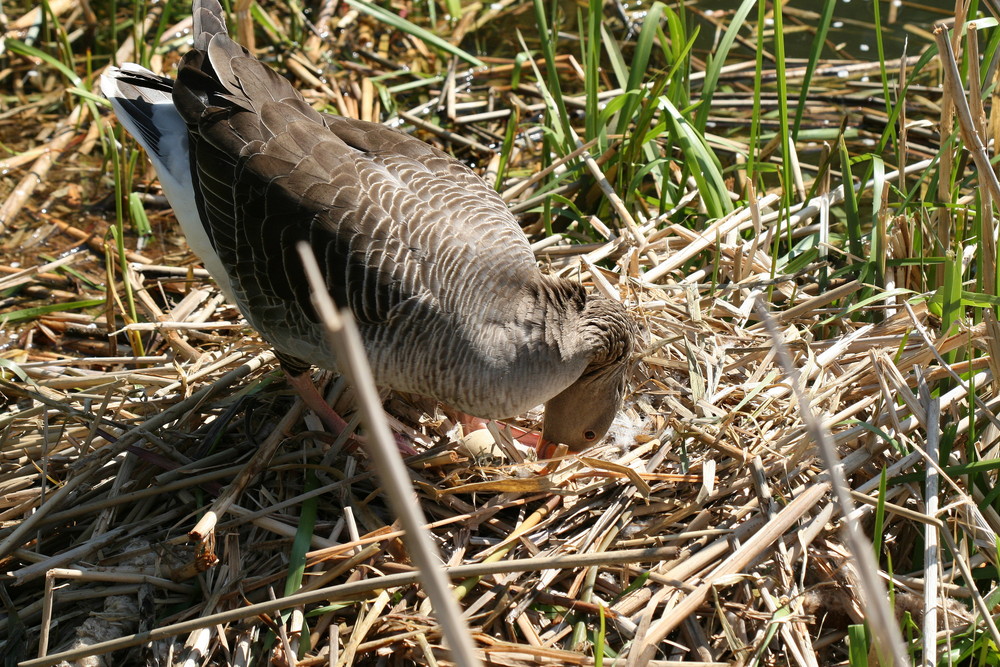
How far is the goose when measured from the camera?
165 inches

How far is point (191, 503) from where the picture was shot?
169 inches

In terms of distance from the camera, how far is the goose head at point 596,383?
13.7 feet

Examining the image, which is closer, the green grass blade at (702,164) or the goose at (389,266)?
the goose at (389,266)

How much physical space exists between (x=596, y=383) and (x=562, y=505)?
0.61m

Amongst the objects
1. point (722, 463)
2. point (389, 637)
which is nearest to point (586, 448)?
point (722, 463)

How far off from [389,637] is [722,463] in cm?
166

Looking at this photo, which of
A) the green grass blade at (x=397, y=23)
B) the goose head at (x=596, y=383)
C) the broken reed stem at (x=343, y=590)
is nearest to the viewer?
the broken reed stem at (x=343, y=590)

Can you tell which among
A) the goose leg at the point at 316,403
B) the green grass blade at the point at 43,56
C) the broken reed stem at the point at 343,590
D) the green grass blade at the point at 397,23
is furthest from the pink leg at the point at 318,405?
the green grass blade at the point at 43,56

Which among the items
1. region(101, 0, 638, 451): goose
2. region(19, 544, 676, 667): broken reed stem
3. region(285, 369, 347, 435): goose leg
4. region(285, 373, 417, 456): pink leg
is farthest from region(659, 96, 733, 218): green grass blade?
region(19, 544, 676, 667): broken reed stem

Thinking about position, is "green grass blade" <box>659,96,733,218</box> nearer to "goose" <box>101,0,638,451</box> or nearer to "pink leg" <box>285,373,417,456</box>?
"goose" <box>101,0,638,451</box>

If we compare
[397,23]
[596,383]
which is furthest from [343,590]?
[397,23]

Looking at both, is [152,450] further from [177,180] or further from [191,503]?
[177,180]

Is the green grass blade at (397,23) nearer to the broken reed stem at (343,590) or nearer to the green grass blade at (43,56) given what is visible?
the green grass blade at (43,56)

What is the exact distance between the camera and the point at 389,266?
4.15 meters
